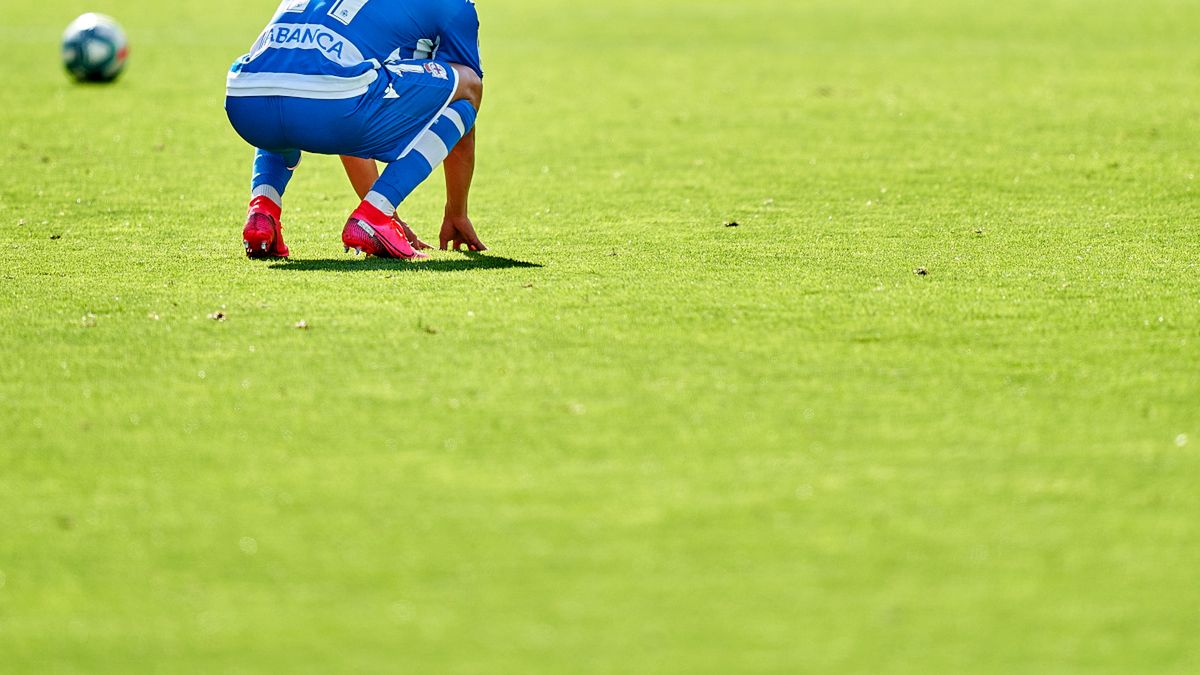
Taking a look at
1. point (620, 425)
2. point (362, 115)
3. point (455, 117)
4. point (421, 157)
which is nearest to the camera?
point (620, 425)

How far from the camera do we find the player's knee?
763 cm

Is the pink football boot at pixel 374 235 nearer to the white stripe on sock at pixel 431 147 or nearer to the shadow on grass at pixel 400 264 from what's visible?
the shadow on grass at pixel 400 264

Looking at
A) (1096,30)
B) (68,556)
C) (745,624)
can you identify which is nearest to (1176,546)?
(745,624)

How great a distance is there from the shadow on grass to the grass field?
0.11 feet

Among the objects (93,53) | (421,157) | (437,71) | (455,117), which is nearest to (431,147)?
(421,157)

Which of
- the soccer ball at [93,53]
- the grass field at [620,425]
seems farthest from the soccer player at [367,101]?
the soccer ball at [93,53]

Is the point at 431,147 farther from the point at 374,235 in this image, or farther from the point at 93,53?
the point at 93,53

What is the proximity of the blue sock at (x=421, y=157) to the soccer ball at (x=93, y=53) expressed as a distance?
31.9 ft

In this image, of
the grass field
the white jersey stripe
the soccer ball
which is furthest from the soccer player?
the soccer ball

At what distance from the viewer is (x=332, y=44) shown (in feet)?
23.7

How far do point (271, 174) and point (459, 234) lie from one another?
909mm

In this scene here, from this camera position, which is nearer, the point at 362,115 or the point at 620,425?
the point at 620,425

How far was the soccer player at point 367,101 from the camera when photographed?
23.7ft

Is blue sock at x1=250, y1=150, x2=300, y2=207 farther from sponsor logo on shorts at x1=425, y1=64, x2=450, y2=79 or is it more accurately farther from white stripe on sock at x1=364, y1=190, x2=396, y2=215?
sponsor logo on shorts at x1=425, y1=64, x2=450, y2=79
